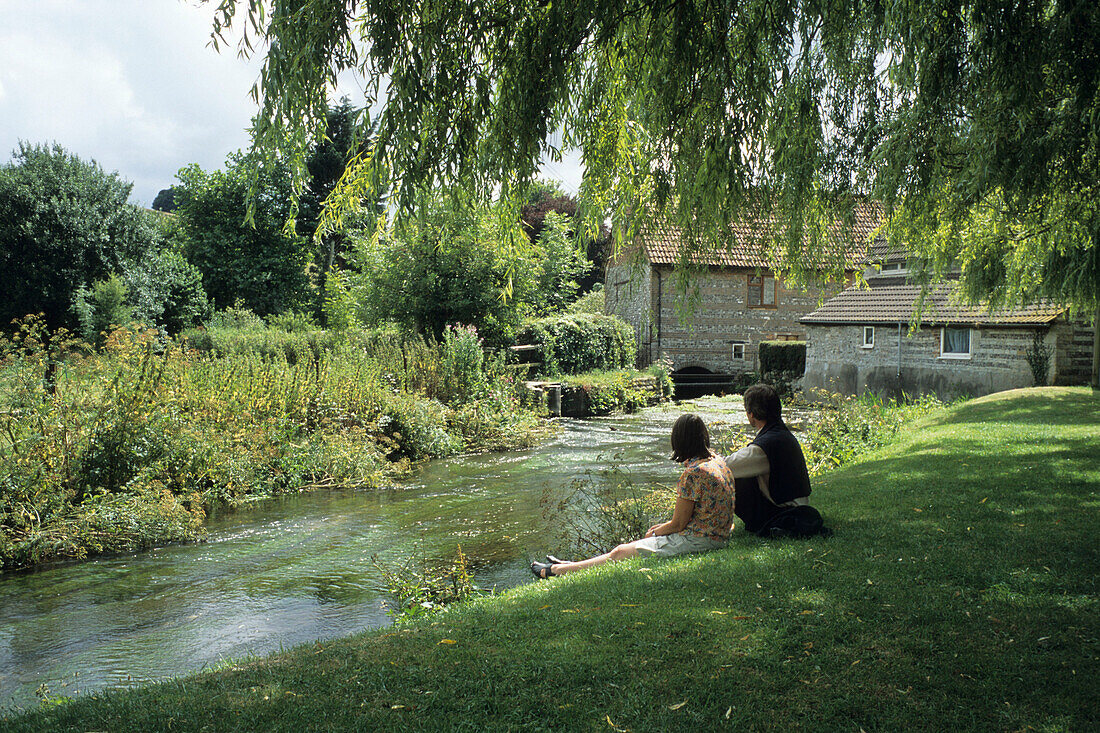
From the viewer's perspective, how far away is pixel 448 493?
1059cm

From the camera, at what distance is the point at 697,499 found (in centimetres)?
577

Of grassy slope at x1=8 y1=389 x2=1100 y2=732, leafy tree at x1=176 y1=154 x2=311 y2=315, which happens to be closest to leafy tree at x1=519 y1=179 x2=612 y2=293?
leafy tree at x1=176 y1=154 x2=311 y2=315

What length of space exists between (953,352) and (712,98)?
58.5 feet

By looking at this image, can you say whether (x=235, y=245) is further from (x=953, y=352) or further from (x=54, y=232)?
(x=953, y=352)

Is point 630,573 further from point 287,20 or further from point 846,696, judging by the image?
point 287,20

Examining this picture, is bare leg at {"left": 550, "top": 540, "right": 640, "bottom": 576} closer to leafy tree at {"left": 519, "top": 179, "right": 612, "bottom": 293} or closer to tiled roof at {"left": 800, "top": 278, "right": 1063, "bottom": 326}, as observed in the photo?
tiled roof at {"left": 800, "top": 278, "right": 1063, "bottom": 326}

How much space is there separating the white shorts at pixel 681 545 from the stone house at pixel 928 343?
9.47 meters

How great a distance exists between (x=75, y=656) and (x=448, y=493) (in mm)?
5774

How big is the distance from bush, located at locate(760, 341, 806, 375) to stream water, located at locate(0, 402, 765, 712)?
1660 centimetres

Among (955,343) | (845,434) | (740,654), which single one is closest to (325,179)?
(955,343)

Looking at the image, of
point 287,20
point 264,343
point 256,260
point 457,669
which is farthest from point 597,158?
point 256,260

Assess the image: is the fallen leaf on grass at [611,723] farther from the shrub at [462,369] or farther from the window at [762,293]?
the window at [762,293]

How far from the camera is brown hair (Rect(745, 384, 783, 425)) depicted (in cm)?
598

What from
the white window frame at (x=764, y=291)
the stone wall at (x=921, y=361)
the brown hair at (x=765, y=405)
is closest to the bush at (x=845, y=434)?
the brown hair at (x=765, y=405)
